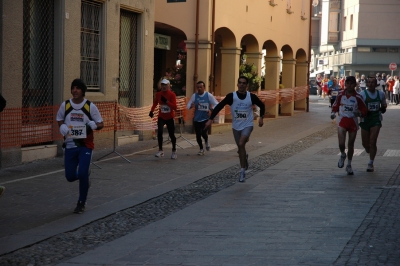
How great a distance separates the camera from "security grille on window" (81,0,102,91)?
18.1 m

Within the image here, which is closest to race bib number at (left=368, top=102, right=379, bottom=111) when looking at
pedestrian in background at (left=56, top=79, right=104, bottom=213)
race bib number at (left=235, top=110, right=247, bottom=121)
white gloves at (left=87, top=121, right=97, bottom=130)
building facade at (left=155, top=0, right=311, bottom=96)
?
race bib number at (left=235, top=110, right=247, bottom=121)

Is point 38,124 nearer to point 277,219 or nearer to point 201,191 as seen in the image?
point 201,191

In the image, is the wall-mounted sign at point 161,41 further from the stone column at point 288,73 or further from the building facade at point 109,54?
the stone column at point 288,73

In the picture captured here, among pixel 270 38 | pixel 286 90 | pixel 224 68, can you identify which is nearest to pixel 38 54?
pixel 224 68

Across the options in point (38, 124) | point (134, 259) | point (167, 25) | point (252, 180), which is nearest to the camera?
point (134, 259)

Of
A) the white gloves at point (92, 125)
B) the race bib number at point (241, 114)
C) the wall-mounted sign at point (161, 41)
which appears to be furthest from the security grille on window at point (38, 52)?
the wall-mounted sign at point (161, 41)

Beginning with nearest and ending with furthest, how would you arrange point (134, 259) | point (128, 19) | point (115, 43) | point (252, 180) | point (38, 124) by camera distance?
point (134, 259), point (252, 180), point (38, 124), point (115, 43), point (128, 19)

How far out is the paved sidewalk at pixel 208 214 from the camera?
7539 mm

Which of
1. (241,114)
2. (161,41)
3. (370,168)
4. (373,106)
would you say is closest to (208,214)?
(241,114)

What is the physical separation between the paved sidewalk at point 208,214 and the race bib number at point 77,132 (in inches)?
36.5

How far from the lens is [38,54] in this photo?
53.2 feet

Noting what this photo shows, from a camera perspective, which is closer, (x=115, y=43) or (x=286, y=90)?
(x=115, y=43)

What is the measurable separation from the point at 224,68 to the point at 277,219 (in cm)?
1824

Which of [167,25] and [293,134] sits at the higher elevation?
[167,25]
